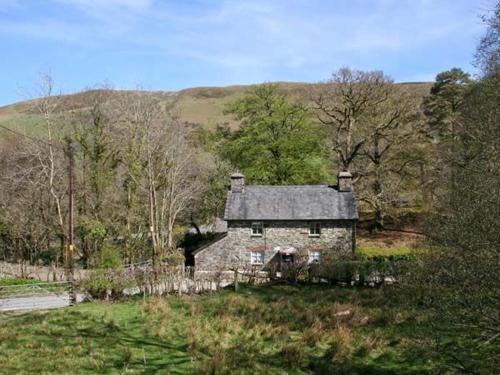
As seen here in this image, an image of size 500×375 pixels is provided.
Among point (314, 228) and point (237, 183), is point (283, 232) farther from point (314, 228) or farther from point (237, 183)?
point (237, 183)

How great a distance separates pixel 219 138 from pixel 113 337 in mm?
38575

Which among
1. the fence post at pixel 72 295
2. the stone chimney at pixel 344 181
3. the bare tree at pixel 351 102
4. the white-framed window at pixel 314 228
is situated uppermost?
the bare tree at pixel 351 102

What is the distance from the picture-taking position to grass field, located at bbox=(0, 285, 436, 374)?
13625 millimetres

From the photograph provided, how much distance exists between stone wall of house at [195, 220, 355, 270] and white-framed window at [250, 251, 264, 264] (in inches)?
8.4

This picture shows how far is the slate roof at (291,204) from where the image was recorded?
122 ft

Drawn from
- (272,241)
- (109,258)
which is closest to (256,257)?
(272,241)

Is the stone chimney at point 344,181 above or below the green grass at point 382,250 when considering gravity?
above

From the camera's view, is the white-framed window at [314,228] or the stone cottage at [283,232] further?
the white-framed window at [314,228]

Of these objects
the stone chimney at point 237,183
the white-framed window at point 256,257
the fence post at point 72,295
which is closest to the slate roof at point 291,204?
the stone chimney at point 237,183

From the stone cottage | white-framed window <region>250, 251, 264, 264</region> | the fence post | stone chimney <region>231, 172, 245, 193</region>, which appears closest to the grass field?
the fence post

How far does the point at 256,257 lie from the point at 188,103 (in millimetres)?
110440

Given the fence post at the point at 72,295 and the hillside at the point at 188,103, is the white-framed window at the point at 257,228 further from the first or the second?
the fence post at the point at 72,295

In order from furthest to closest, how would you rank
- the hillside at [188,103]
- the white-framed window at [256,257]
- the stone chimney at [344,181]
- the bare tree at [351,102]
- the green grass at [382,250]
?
1. the bare tree at [351,102]
2. the hillside at [188,103]
3. the green grass at [382,250]
4. the stone chimney at [344,181]
5. the white-framed window at [256,257]

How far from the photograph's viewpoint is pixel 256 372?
1305cm
